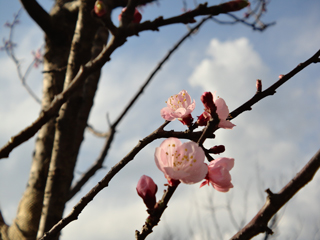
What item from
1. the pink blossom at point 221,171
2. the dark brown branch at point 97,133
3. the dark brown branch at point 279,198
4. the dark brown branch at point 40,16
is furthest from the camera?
the dark brown branch at point 97,133

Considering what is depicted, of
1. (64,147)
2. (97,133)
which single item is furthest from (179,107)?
(97,133)

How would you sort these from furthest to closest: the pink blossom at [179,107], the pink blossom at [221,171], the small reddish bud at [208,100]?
1. the pink blossom at [179,107]
2. the pink blossom at [221,171]
3. the small reddish bud at [208,100]

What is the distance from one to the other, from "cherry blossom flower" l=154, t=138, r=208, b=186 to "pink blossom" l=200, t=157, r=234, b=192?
1.6 inches

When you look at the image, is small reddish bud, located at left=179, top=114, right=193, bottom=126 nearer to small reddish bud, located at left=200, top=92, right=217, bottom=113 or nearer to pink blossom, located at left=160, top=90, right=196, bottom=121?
pink blossom, located at left=160, top=90, right=196, bottom=121

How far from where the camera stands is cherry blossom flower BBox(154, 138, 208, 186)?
2.22ft

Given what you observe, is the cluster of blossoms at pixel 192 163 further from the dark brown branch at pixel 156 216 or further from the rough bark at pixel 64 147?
the rough bark at pixel 64 147

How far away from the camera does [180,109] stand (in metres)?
0.87

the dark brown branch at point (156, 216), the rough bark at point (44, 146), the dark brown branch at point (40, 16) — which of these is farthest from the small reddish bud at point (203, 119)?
the dark brown branch at point (40, 16)

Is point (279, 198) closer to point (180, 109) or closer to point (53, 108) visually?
point (180, 109)

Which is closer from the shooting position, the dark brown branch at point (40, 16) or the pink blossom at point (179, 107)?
the pink blossom at point (179, 107)

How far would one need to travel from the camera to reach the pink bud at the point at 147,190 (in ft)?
2.29

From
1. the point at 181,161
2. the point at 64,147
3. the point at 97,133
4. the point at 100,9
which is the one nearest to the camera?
the point at 181,161

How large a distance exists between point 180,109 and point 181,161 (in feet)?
0.55

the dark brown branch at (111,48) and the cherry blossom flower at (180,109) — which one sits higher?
the dark brown branch at (111,48)
